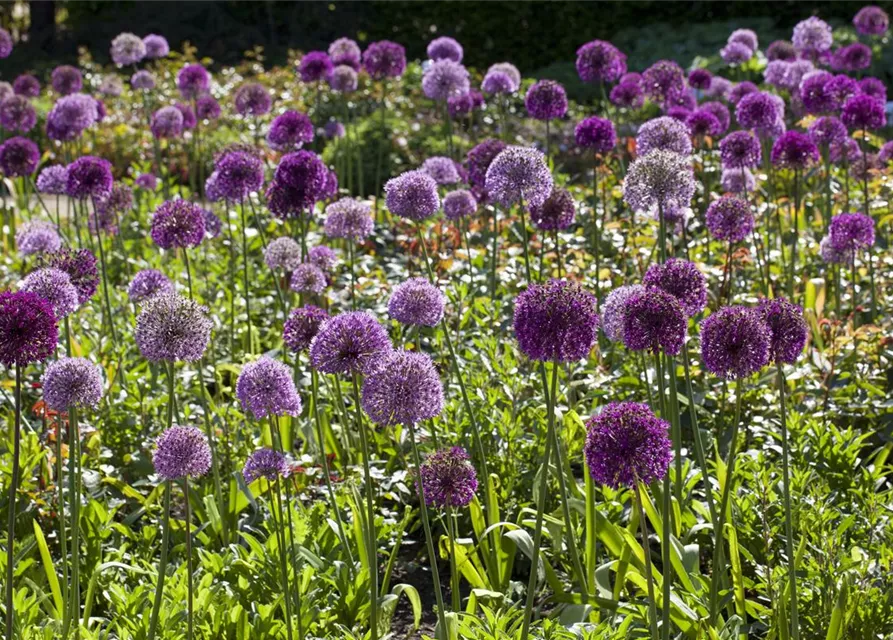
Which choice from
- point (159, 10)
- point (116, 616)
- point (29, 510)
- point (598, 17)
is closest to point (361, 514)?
point (116, 616)

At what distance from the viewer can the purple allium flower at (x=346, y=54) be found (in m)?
7.13

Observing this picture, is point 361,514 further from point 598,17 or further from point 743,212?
point 598,17

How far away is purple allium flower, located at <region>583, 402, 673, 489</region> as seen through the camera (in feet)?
7.66

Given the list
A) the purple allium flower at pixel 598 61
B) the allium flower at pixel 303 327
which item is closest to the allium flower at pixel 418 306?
the allium flower at pixel 303 327

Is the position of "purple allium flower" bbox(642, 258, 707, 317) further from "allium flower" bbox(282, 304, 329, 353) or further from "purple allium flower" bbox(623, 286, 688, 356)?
"allium flower" bbox(282, 304, 329, 353)

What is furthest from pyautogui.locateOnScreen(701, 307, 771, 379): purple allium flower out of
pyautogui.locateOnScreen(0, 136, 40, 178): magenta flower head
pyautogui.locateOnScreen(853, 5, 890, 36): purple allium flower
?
pyautogui.locateOnScreen(853, 5, 890, 36): purple allium flower

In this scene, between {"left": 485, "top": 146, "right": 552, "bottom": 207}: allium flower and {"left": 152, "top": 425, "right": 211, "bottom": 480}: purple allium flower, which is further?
{"left": 485, "top": 146, "right": 552, "bottom": 207}: allium flower

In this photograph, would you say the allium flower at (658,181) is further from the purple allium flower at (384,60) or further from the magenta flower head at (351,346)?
the purple allium flower at (384,60)

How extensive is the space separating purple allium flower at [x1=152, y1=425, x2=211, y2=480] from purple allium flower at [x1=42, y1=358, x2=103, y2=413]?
26 cm

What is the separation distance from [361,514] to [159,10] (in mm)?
15750

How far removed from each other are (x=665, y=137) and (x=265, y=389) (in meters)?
2.11

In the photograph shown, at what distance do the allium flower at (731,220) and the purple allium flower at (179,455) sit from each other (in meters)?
2.33

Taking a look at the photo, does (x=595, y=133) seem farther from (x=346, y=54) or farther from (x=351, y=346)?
(x=346, y=54)

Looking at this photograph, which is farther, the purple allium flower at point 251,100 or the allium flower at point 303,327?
the purple allium flower at point 251,100
